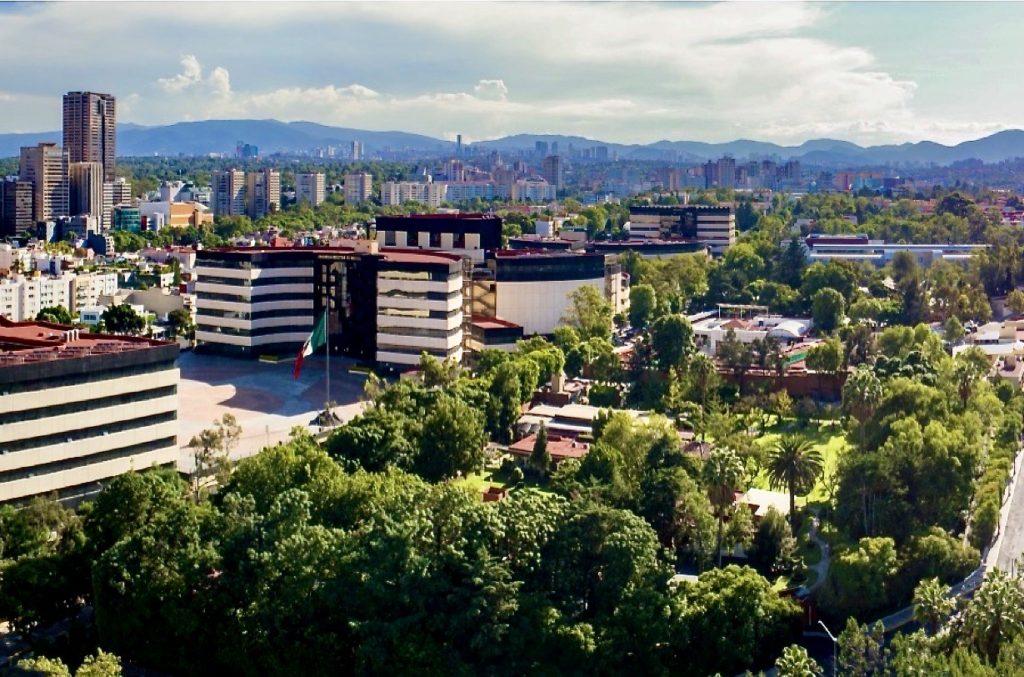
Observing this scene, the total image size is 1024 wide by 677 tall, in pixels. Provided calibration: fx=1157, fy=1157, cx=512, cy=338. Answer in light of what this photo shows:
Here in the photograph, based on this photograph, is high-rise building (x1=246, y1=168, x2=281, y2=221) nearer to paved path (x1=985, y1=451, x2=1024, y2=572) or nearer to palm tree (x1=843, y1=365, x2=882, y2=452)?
palm tree (x1=843, y1=365, x2=882, y2=452)

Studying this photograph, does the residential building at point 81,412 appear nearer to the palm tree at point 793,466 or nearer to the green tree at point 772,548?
the green tree at point 772,548

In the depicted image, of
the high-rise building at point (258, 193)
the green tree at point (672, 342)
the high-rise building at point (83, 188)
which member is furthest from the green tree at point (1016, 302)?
the high-rise building at point (258, 193)

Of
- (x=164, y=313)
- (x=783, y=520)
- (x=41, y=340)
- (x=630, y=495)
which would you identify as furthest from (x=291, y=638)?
(x=164, y=313)

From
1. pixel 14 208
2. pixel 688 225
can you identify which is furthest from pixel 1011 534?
pixel 14 208

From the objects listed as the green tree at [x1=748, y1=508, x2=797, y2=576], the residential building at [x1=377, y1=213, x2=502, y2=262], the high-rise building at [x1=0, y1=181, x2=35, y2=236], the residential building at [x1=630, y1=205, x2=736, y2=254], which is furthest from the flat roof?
the high-rise building at [x1=0, y1=181, x2=35, y2=236]

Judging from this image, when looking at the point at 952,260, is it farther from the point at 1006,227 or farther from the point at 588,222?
the point at 588,222

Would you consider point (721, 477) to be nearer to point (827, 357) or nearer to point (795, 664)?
point (795, 664)

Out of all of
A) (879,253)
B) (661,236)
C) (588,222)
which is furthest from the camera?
(588,222)
